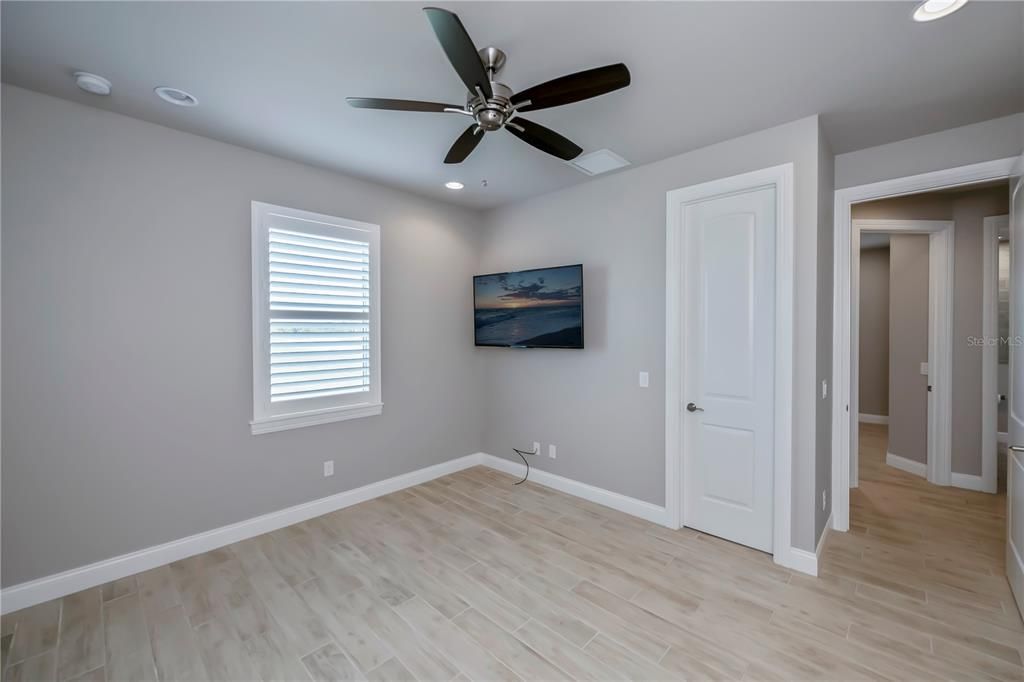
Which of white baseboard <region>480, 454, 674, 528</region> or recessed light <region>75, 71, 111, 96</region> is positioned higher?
recessed light <region>75, 71, 111, 96</region>

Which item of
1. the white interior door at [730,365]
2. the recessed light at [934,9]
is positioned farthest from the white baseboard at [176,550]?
the recessed light at [934,9]

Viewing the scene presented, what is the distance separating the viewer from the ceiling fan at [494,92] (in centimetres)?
152

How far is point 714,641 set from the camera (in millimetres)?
2012

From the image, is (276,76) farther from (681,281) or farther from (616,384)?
(616,384)

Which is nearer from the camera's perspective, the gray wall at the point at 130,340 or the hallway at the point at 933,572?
the hallway at the point at 933,572

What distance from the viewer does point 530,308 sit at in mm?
3908

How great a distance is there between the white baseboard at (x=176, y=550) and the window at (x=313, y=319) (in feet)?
2.19

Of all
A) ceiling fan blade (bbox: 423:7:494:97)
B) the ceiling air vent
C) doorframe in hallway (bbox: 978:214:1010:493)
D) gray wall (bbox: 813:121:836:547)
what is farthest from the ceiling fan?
doorframe in hallway (bbox: 978:214:1010:493)

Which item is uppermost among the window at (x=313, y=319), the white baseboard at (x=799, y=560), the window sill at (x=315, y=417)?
the window at (x=313, y=319)

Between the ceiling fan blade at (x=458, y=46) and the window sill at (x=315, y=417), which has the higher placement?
the ceiling fan blade at (x=458, y=46)

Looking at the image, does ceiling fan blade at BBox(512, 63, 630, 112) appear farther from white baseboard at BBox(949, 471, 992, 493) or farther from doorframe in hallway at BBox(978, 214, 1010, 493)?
white baseboard at BBox(949, 471, 992, 493)

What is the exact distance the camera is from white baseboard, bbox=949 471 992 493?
3781 millimetres

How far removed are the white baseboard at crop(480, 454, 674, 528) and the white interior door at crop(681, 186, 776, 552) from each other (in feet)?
0.72

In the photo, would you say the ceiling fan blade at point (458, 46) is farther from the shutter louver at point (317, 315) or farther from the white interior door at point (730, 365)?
the shutter louver at point (317, 315)
